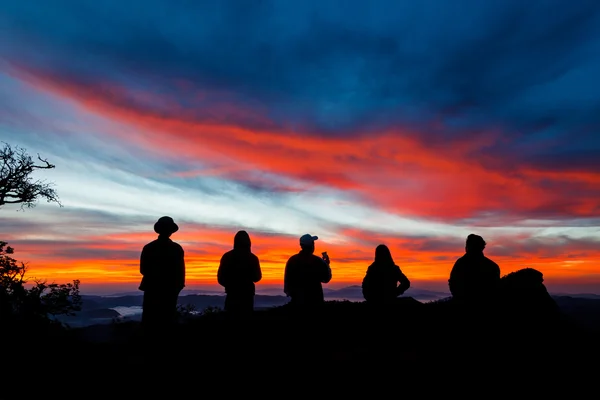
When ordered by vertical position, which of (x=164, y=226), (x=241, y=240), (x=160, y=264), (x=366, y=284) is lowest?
(x=366, y=284)

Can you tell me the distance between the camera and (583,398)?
7.71m

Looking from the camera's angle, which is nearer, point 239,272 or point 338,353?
point 338,353

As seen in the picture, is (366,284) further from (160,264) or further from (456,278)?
(160,264)

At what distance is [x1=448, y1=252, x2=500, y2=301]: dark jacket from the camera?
13.1m

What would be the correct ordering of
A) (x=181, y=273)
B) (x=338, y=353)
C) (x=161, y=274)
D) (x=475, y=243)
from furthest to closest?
(x=475, y=243), (x=181, y=273), (x=161, y=274), (x=338, y=353)

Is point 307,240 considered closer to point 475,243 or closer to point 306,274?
point 306,274

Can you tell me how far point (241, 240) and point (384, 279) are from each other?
15.2 ft

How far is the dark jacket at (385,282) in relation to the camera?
13516mm

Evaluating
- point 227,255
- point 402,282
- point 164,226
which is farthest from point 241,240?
point 402,282

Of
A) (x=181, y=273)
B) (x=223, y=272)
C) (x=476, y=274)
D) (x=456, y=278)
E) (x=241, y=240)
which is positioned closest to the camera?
(x=181, y=273)

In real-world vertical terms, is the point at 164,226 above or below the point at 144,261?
above

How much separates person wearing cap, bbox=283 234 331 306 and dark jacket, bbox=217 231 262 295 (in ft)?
3.68

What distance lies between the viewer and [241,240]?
41.3 feet

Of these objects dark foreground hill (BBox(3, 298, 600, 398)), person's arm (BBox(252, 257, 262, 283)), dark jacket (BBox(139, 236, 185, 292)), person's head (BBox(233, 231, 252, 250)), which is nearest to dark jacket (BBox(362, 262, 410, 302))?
dark foreground hill (BBox(3, 298, 600, 398))
